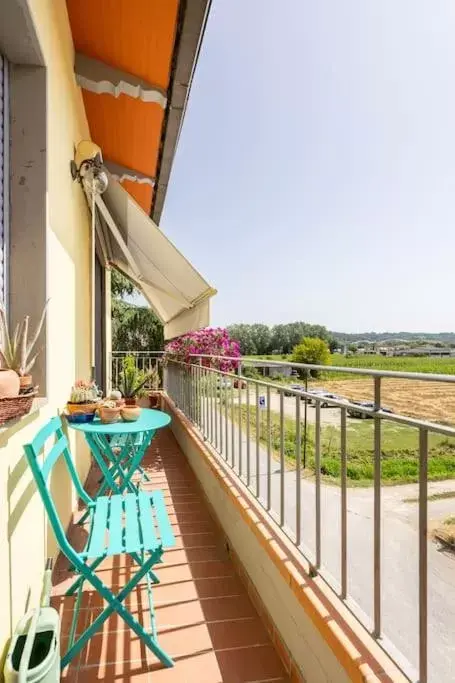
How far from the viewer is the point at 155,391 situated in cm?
1056

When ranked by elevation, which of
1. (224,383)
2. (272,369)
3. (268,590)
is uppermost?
(272,369)

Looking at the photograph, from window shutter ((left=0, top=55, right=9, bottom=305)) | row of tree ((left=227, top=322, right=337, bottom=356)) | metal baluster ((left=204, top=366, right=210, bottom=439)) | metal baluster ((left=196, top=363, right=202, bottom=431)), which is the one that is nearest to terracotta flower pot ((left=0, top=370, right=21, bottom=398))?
window shutter ((left=0, top=55, right=9, bottom=305))

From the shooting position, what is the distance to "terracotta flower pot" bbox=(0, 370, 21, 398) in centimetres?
189

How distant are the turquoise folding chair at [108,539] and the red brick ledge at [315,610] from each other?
62cm

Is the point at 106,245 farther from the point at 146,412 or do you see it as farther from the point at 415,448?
the point at 415,448

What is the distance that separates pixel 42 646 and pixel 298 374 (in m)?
1.92

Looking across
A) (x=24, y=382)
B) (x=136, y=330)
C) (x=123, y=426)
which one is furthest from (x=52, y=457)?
(x=136, y=330)

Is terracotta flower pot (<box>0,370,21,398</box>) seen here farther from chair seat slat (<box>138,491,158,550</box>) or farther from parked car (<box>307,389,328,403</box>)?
parked car (<box>307,389,328,403</box>)

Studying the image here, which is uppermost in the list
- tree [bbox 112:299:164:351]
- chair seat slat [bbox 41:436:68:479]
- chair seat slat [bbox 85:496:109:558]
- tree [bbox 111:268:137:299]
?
tree [bbox 111:268:137:299]

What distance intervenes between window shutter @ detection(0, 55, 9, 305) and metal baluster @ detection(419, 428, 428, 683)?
236cm

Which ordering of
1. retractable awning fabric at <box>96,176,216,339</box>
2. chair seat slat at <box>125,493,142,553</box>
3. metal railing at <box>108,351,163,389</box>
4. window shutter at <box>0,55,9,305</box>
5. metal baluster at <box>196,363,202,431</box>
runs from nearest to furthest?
chair seat slat at <box>125,493,142,553</box>
window shutter at <box>0,55,9,305</box>
retractable awning fabric at <box>96,176,216,339</box>
metal baluster at <box>196,363,202,431</box>
metal railing at <box>108,351,163,389</box>

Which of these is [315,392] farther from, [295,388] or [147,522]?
[147,522]

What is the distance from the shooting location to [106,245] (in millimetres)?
6871

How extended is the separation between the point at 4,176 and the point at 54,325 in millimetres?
1039
